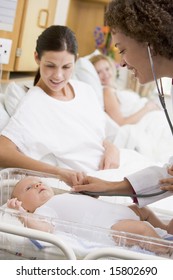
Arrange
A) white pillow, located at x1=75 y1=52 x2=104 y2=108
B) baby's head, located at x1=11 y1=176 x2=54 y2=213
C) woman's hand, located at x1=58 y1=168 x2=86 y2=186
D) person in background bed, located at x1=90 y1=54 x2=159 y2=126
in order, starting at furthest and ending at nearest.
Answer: person in background bed, located at x1=90 y1=54 x2=159 y2=126, white pillow, located at x1=75 y1=52 x2=104 y2=108, woman's hand, located at x1=58 y1=168 x2=86 y2=186, baby's head, located at x1=11 y1=176 x2=54 y2=213

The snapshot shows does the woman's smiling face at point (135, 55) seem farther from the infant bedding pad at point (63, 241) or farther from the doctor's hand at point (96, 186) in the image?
the infant bedding pad at point (63, 241)

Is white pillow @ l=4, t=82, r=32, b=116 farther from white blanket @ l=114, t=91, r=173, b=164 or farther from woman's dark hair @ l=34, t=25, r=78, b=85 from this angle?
white blanket @ l=114, t=91, r=173, b=164

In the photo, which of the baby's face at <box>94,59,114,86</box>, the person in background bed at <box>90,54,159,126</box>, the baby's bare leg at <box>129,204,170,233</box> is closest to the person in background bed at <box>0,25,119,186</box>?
the baby's bare leg at <box>129,204,170,233</box>

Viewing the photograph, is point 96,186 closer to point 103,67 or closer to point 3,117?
point 3,117

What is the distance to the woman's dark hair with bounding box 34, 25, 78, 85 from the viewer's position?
64.1 inches

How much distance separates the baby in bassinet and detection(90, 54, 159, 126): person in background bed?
1.44 m

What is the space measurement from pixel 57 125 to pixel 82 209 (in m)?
0.60

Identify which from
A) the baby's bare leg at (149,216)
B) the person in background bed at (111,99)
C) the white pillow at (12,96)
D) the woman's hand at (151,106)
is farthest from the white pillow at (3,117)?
the woman's hand at (151,106)

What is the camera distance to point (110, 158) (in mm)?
1979

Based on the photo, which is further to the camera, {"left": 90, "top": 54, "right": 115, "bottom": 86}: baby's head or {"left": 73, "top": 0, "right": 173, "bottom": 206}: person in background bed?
{"left": 90, "top": 54, "right": 115, "bottom": 86}: baby's head

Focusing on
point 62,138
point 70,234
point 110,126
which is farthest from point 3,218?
point 110,126

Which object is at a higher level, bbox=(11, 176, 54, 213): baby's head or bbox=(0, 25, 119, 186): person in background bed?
bbox=(0, 25, 119, 186): person in background bed

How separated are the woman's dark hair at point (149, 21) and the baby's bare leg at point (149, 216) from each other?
0.51 meters

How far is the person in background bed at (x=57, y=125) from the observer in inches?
65.9
